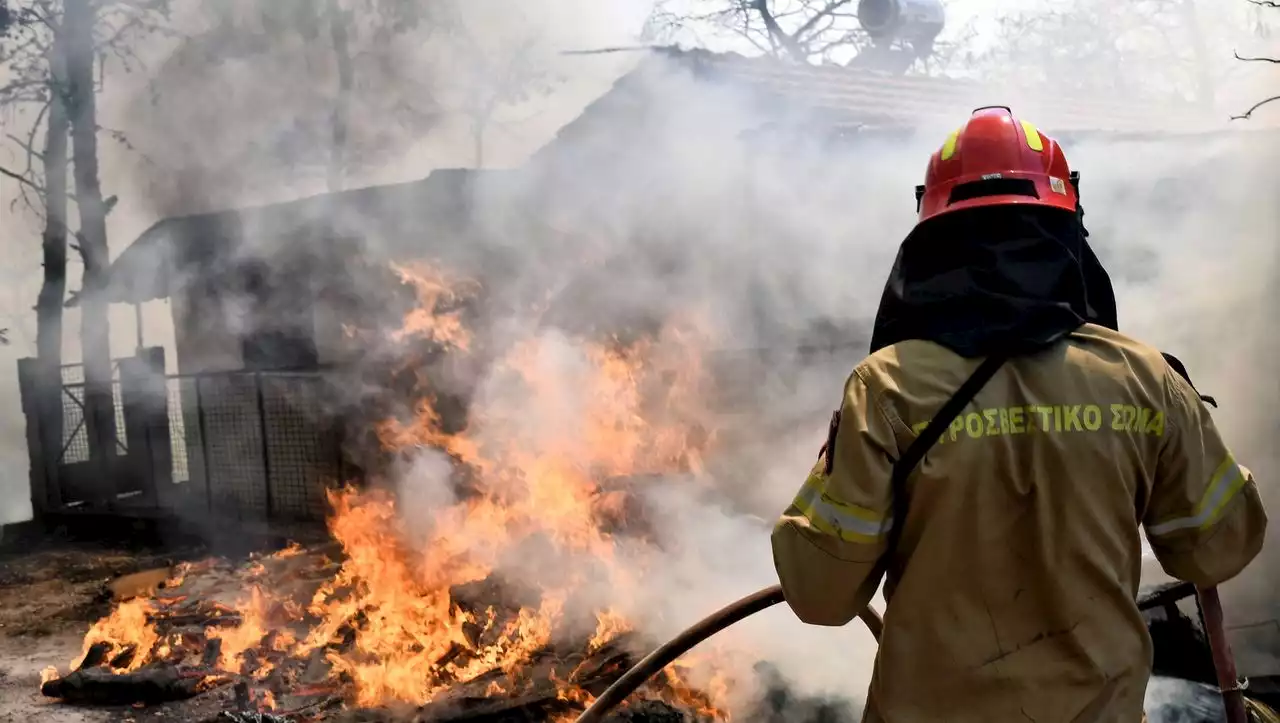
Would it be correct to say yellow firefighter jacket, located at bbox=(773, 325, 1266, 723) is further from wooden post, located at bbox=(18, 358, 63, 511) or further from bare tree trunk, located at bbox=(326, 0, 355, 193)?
wooden post, located at bbox=(18, 358, 63, 511)

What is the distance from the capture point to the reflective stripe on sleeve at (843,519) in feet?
5.87

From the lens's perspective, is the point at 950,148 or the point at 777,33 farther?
the point at 777,33

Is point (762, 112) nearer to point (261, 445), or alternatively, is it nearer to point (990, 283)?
point (261, 445)

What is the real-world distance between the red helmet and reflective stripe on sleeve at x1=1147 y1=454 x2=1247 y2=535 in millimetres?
666

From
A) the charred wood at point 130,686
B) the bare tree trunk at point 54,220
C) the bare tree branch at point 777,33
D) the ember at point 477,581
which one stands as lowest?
the charred wood at point 130,686

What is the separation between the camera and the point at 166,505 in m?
10.9

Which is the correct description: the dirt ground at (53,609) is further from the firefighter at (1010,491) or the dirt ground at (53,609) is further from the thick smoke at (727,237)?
the firefighter at (1010,491)

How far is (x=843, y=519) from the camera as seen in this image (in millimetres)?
1806

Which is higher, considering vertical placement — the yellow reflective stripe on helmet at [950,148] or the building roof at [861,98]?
the building roof at [861,98]

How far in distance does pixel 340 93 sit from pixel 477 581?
7323 mm

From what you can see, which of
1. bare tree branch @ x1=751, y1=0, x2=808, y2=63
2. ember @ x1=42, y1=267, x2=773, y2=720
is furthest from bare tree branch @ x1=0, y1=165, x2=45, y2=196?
bare tree branch @ x1=751, y1=0, x2=808, y2=63

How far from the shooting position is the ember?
201 inches

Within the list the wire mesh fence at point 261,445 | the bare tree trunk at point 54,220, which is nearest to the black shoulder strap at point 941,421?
the wire mesh fence at point 261,445

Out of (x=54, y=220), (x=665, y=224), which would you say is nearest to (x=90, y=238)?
(x=54, y=220)
